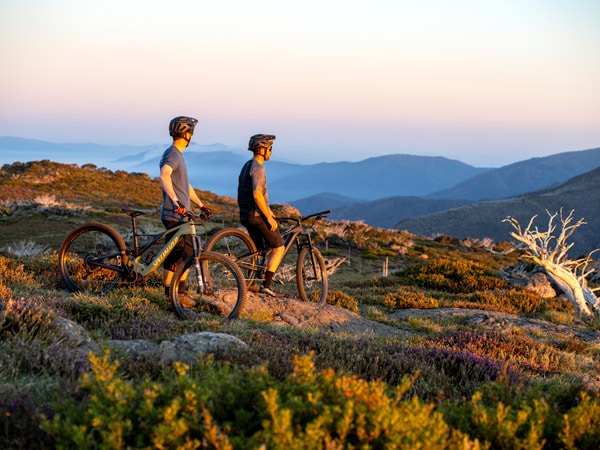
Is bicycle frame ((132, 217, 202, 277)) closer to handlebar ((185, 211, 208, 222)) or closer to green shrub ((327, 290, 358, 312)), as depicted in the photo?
handlebar ((185, 211, 208, 222))

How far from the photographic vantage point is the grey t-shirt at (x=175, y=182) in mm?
7246

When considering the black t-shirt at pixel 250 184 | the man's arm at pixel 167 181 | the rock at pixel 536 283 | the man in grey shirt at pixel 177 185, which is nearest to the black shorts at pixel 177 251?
the man in grey shirt at pixel 177 185

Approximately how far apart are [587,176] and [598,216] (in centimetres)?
1853

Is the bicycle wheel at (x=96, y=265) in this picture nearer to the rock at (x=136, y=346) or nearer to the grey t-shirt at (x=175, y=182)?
the grey t-shirt at (x=175, y=182)

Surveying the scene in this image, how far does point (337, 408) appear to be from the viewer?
9.07 feet

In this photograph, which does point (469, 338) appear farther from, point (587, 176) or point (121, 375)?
point (587, 176)

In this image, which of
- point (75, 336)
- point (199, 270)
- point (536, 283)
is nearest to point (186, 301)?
point (199, 270)

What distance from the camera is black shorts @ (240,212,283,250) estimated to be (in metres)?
8.07

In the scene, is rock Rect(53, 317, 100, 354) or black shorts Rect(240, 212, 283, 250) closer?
rock Rect(53, 317, 100, 354)

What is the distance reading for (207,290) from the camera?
7488mm

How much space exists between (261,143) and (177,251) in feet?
6.48

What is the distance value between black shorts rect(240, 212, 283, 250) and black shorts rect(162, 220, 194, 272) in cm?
97

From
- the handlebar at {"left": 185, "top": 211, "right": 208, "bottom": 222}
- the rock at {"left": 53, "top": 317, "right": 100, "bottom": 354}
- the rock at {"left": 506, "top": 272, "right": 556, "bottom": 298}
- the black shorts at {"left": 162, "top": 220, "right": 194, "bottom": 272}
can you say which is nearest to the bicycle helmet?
the handlebar at {"left": 185, "top": 211, "right": 208, "bottom": 222}

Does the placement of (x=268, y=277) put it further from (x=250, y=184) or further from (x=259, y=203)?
(x=250, y=184)
